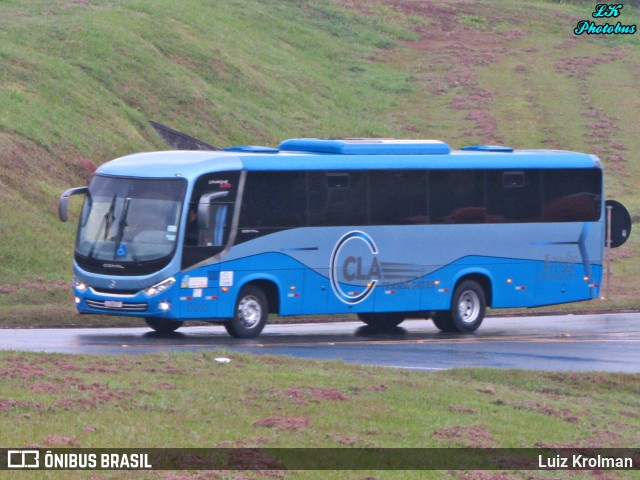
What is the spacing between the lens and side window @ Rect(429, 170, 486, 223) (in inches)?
952

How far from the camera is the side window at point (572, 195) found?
83.8ft

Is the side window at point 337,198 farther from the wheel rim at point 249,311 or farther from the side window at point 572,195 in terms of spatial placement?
the side window at point 572,195

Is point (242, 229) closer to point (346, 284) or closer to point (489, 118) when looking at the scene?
point (346, 284)

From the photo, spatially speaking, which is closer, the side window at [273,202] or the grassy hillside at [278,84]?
the side window at [273,202]

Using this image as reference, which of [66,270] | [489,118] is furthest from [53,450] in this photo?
[489,118]

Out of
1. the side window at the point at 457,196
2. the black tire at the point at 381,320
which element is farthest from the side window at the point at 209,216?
the black tire at the point at 381,320

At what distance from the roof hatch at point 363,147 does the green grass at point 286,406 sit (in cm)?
732

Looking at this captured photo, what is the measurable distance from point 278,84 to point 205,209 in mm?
38477

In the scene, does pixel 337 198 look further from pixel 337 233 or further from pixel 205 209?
pixel 205 209

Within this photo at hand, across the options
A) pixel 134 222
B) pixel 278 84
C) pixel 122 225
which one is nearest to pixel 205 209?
pixel 134 222

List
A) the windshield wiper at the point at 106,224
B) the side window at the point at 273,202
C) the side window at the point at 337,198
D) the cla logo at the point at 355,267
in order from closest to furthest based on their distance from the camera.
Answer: the windshield wiper at the point at 106,224 → the side window at the point at 273,202 → the side window at the point at 337,198 → the cla logo at the point at 355,267

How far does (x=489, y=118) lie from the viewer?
61625 millimetres

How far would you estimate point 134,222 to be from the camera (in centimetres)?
2134

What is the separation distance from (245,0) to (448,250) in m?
51.3
